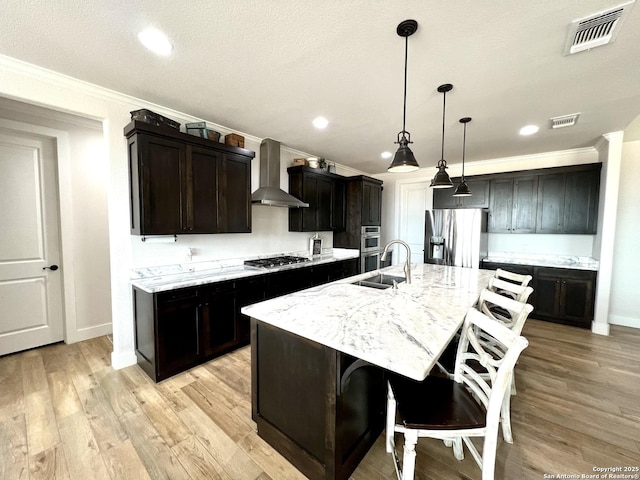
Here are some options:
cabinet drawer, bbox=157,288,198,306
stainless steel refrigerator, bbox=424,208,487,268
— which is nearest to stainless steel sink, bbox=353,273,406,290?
cabinet drawer, bbox=157,288,198,306

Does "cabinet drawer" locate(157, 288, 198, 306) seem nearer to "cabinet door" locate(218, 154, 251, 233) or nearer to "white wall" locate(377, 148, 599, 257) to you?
"cabinet door" locate(218, 154, 251, 233)

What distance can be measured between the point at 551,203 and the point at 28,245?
701 centimetres

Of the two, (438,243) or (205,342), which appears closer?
(205,342)

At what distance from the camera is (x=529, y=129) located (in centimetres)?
324

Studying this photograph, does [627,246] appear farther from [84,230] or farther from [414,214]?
[84,230]

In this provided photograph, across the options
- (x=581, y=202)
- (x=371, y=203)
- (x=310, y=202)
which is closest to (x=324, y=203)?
(x=310, y=202)

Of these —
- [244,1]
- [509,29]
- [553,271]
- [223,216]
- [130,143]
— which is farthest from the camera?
[553,271]

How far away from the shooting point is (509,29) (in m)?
1.58

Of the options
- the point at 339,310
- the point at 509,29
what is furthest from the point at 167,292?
the point at 509,29

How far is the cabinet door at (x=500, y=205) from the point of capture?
4316 mm

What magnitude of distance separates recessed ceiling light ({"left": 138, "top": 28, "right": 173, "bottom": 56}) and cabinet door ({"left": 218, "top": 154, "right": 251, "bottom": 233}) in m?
1.22

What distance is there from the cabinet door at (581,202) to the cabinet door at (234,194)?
4720 mm

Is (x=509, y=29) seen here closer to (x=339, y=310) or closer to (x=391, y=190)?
(x=339, y=310)

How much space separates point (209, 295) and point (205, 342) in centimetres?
48
